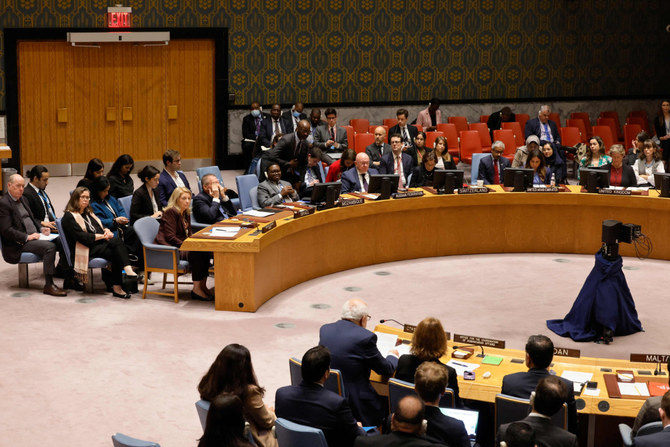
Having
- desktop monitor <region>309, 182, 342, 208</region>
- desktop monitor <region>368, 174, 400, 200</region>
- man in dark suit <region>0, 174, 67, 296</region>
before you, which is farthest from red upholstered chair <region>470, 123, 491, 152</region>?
man in dark suit <region>0, 174, 67, 296</region>

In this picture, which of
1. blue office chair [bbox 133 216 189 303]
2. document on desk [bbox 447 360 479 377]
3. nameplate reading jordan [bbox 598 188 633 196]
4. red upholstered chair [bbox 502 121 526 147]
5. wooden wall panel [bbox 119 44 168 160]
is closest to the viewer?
document on desk [bbox 447 360 479 377]

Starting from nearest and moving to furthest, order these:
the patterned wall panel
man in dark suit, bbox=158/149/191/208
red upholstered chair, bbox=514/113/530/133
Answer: man in dark suit, bbox=158/149/191/208 < the patterned wall panel < red upholstered chair, bbox=514/113/530/133

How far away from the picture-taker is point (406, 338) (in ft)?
20.9

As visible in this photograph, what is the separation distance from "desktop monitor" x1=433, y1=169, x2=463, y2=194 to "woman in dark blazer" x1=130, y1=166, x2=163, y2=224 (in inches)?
126

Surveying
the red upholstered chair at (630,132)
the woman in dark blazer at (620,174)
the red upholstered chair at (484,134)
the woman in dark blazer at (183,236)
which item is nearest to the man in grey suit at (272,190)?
the woman in dark blazer at (183,236)

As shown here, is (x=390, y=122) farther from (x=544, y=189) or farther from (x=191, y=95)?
(x=544, y=189)

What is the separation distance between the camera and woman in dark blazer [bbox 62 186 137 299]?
8.88m

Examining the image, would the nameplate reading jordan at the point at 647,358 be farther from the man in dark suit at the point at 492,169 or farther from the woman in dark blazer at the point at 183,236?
the man in dark suit at the point at 492,169

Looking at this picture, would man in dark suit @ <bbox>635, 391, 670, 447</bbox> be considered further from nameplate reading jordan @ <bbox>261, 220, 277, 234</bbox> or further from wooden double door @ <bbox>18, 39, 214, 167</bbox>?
wooden double door @ <bbox>18, 39, 214, 167</bbox>

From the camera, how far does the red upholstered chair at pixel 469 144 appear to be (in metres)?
15.2

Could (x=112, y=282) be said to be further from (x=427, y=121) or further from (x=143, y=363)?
(x=427, y=121)

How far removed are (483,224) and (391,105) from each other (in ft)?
20.7

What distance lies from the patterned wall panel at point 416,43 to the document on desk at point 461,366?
10.8 metres

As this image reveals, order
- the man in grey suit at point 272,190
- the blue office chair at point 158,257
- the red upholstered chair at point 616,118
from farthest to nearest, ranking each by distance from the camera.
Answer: the red upholstered chair at point 616,118
the man in grey suit at point 272,190
the blue office chair at point 158,257
